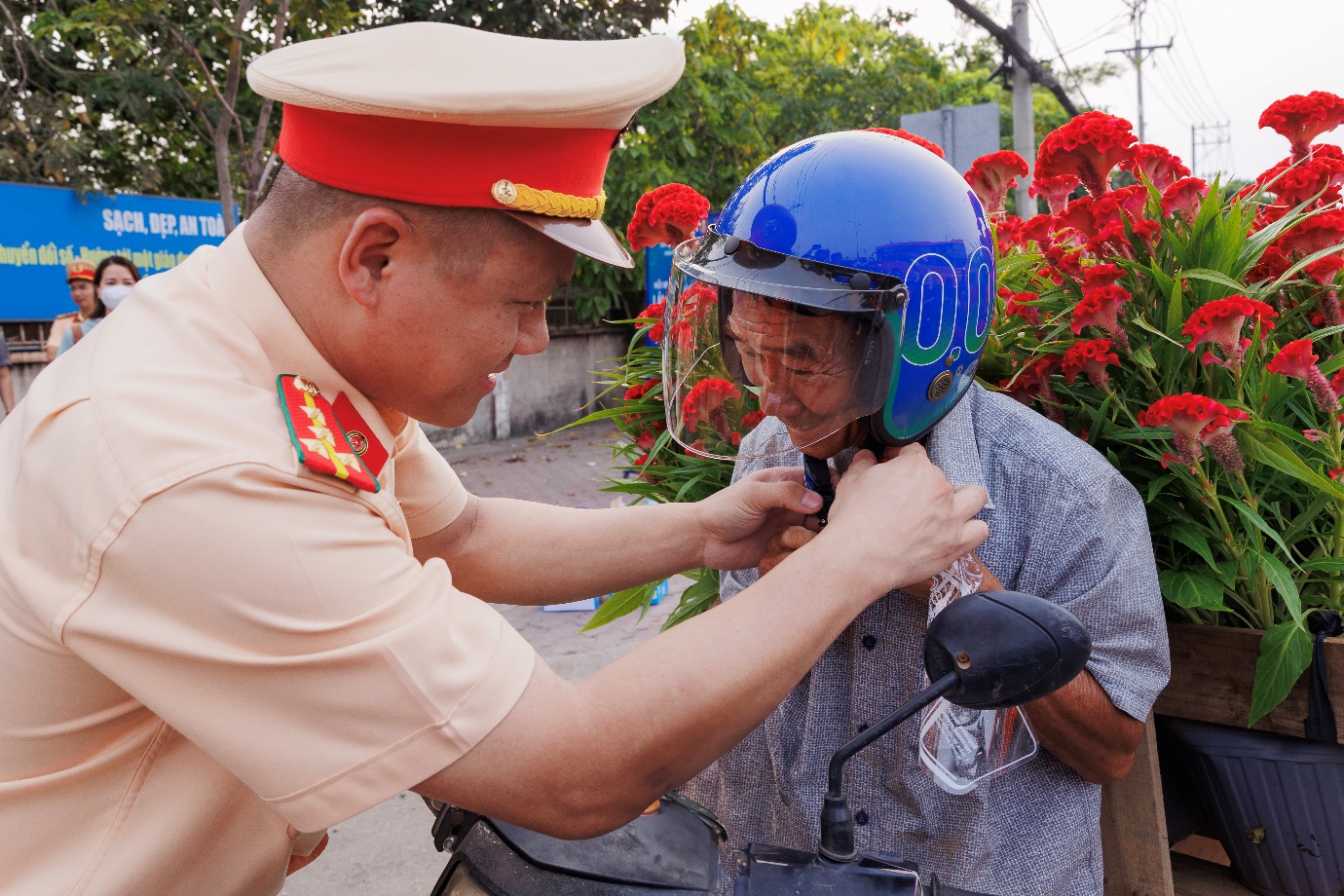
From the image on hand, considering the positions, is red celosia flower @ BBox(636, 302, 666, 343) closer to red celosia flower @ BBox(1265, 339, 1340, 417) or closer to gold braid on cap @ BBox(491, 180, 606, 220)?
gold braid on cap @ BBox(491, 180, 606, 220)

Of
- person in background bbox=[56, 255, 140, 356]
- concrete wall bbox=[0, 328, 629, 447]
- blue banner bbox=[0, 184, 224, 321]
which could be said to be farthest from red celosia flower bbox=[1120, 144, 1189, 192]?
concrete wall bbox=[0, 328, 629, 447]

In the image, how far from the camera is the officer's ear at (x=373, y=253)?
1399mm

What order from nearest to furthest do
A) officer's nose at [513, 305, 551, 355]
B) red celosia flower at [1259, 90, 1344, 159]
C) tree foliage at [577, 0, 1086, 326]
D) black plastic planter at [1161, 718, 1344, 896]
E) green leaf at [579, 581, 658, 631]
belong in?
officer's nose at [513, 305, 551, 355] < black plastic planter at [1161, 718, 1344, 896] < red celosia flower at [1259, 90, 1344, 159] < green leaf at [579, 581, 658, 631] < tree foliage at [577, 0, 1086, 326]

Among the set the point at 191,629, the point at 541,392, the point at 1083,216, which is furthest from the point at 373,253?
the point at 541,392

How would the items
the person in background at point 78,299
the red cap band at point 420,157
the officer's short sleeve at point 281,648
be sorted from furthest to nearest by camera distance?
the person in background at point 78,299 < the red cap band at point 420,157 < the officer's short sleeve at point 281,648

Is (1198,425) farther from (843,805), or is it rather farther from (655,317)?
(655,317)

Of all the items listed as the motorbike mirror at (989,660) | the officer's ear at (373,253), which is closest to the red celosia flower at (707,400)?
the officer's ear at (373,253)

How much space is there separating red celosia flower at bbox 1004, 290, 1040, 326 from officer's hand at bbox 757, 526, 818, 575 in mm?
702

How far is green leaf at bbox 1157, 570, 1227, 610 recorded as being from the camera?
5.86 feet

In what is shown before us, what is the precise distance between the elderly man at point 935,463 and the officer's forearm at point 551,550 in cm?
40

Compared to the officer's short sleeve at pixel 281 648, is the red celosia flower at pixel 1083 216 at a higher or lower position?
higher

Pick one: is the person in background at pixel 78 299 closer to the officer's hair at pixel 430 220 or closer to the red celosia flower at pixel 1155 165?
the officer's hair at pixel 430 220

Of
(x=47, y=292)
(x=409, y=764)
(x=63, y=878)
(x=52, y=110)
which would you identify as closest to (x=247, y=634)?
(x=409, y=764)

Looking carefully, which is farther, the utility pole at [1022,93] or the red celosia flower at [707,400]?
the utility pole at [1022,93]
